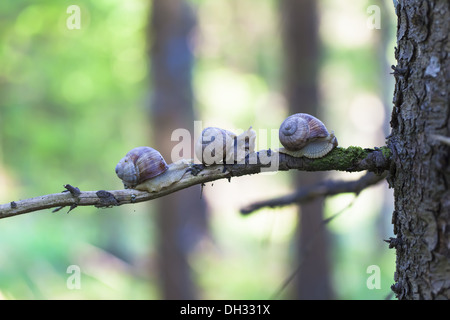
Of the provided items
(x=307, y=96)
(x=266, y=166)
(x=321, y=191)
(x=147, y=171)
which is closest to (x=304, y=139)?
(x=266, y=166)

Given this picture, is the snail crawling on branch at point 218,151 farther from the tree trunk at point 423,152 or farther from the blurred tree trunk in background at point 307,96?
the blurred tree trunk in background at point 307,96

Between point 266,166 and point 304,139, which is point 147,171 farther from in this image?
point 304,139

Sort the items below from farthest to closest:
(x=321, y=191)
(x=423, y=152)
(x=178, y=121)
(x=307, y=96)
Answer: (x=307, y=96) < (x=178, y=121) < (x=321, y=191) < (x=423, y=152)

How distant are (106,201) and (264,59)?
47.1 feet

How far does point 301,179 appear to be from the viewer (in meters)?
6.03

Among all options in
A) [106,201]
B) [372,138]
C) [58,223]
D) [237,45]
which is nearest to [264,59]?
[237,45]

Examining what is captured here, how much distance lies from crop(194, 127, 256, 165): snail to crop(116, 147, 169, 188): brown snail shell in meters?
0.18

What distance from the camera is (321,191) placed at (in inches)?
101

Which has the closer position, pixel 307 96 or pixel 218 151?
pixel 218 151

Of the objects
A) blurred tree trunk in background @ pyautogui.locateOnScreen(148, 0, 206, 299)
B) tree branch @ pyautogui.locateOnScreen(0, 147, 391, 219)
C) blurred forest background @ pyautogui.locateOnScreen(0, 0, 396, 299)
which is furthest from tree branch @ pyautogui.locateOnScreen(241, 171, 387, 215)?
blurred tree trunk in background @ pyautogui.locateOnScreen(148, 0, 206, 299)

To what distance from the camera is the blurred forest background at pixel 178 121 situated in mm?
6184

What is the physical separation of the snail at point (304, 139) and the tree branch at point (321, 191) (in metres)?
0.69

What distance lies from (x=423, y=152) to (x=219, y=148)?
76 cm

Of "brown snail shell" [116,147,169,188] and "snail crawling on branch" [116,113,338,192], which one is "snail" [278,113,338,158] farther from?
"brown snail shell" [116,147,169,188]
